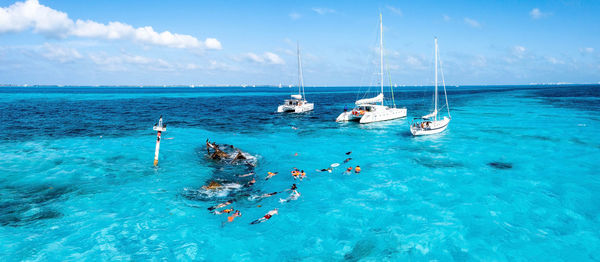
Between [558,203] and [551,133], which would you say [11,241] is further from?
[551,133]

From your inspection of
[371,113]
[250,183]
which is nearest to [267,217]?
[250,183]

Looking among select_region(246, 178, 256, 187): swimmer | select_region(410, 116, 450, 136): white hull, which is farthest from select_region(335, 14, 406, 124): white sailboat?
select_region(246, 178, 256, 187): swimmer

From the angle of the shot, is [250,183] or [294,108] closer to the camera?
[250,183]

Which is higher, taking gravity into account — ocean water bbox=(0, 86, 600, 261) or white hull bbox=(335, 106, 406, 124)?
white hull bbox=(335, 106, 406, 124)

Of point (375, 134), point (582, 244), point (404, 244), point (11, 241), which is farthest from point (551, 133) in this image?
point (11, 241)

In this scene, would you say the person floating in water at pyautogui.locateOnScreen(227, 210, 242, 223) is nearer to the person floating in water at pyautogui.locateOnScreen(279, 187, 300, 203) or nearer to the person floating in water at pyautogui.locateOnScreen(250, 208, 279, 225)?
the person floating in water at pyautogui.locateOnScreen(250, 208, 279, 225)

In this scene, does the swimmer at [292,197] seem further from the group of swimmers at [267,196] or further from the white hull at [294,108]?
the white hull at [294,108]

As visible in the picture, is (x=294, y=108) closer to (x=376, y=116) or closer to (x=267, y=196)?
(x=376, y=116)

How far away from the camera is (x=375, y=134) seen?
45.2 metres

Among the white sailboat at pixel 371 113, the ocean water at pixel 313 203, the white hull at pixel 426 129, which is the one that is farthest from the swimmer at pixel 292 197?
the white sailboat at pixel 371 113

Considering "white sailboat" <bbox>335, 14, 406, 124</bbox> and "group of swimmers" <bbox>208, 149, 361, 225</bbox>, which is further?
"white sailboat" <bbox>335, 14, 406, 124</bbox>

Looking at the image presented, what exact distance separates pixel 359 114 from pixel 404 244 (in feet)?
138

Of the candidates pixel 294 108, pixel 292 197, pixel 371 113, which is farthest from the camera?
pixel 294 108

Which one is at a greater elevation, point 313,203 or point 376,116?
point 376,116
